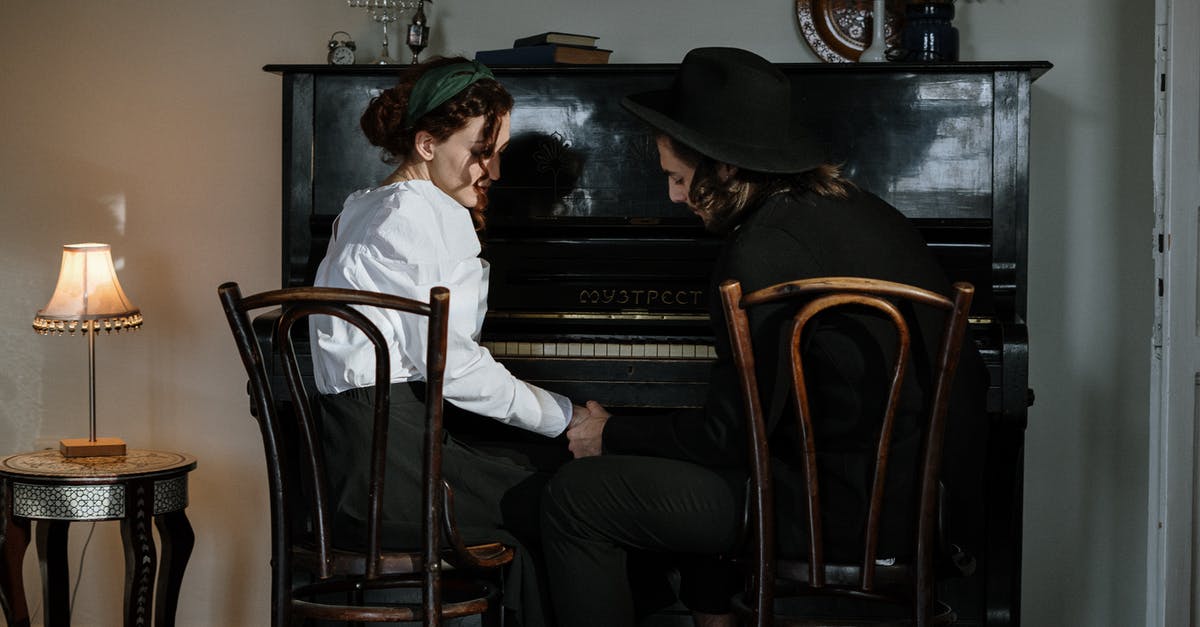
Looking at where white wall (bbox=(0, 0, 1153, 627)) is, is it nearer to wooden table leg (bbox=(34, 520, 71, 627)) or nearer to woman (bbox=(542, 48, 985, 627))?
wooden table leg (bbox=(34, 520, 71, 627))

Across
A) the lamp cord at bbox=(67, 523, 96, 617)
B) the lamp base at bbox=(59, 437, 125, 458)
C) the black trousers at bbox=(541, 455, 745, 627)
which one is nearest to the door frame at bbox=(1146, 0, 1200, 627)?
the black trousers at bbox=(541, 455, 745, 627)

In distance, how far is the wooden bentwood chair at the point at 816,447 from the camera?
5.31ft

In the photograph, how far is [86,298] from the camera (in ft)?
9.99

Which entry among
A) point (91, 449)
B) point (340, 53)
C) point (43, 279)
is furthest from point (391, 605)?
point (43, 279)

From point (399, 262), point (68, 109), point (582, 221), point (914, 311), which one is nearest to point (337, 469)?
point (399, 262)

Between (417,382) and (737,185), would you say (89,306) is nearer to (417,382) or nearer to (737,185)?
(417,382)

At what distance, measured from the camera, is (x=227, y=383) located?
11.7 ft

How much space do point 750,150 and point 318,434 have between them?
78 cm

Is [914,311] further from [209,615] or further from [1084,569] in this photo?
[209,615]

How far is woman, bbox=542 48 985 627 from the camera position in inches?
69.5

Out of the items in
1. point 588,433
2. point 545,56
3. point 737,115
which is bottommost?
point 588,433

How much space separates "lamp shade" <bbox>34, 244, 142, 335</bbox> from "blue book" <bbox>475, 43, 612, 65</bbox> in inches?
42.2

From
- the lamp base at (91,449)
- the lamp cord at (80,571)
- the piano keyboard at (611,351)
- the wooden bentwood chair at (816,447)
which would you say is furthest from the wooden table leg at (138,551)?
the wooden bentwood chair at (816,447)

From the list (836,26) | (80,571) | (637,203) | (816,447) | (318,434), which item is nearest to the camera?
(816,447)
